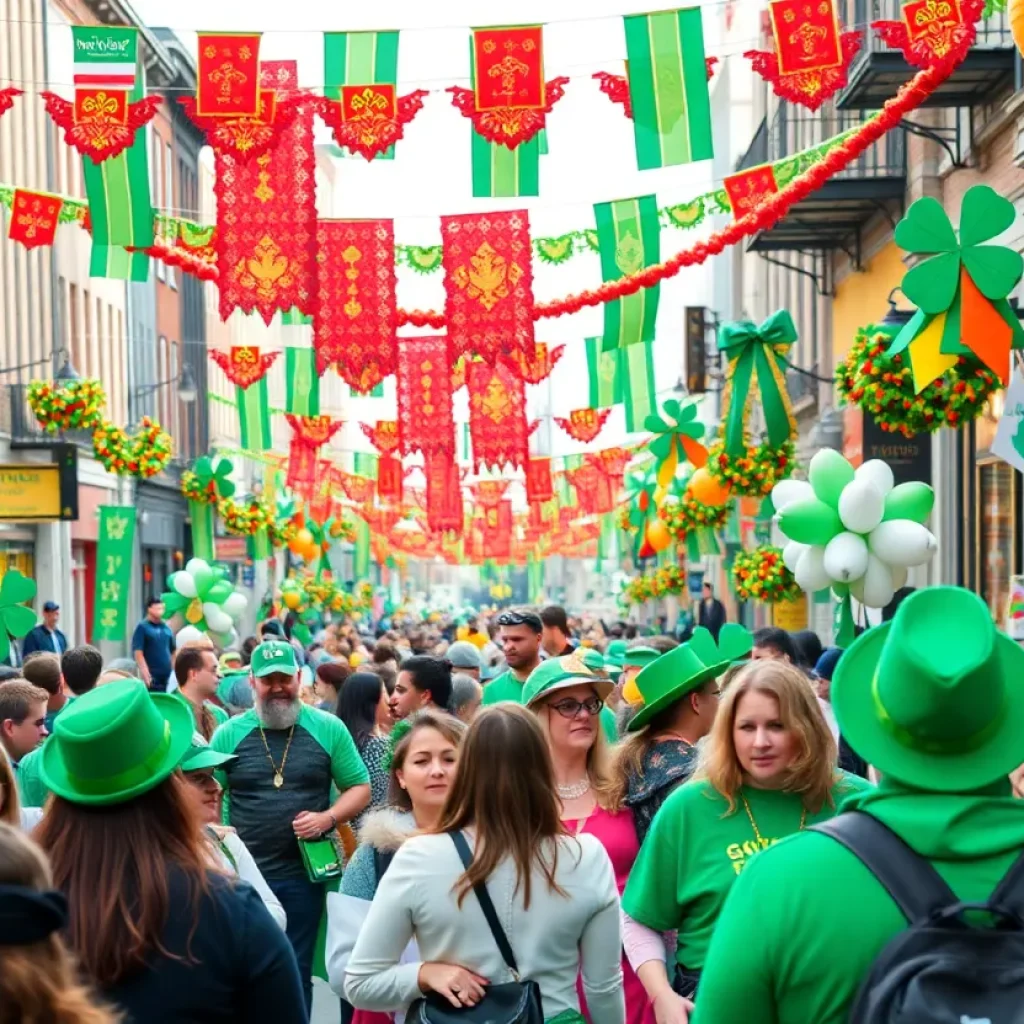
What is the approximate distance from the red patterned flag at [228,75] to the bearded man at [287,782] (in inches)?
285

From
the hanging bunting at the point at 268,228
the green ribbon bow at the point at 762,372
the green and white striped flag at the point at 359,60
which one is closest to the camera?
the green and white striped flag at the point at 359,60

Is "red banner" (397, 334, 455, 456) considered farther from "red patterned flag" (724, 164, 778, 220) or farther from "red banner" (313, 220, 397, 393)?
"red patterned flag" (724, 164, 778, 220)

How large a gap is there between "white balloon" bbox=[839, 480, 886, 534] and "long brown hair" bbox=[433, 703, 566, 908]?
269 inches

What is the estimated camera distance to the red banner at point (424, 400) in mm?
23562

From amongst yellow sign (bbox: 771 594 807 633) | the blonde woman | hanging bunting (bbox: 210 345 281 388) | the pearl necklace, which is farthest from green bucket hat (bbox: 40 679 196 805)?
hanging bunting (bbox: 210 345 281 388)

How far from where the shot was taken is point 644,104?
14188 millimetres

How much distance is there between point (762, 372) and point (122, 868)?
645 inches

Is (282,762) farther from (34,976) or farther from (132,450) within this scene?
(132,450)

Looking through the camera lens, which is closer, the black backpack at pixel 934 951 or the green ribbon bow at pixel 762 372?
the black backpack at pixel 934 951

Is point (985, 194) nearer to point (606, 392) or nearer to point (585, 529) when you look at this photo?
point (606, 392)

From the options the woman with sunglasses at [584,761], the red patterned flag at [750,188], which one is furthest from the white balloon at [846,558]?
the red patterned flag at [750,188]

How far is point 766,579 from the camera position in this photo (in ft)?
60.1

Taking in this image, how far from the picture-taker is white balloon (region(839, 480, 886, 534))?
11.5 metres

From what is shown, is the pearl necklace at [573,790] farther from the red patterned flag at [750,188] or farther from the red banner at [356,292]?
the red banner at [356,292]
